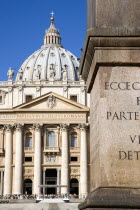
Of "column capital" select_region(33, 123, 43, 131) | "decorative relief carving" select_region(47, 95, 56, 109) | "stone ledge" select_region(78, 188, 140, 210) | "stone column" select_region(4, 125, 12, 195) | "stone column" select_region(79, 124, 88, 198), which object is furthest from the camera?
"column capital" select_region(33, 123, 43, 131)

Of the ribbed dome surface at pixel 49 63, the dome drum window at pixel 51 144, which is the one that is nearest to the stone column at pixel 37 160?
the dome drum window at pixel 51 144

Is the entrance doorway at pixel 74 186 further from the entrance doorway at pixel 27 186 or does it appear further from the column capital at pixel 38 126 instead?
the column capital at pixel 38 126

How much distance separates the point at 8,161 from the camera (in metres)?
69.6

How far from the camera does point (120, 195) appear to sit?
6898 millimetres

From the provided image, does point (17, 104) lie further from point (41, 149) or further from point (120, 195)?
point (120, 195)

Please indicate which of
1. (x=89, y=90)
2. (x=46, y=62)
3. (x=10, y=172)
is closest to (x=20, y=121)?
(x=10, y=172)

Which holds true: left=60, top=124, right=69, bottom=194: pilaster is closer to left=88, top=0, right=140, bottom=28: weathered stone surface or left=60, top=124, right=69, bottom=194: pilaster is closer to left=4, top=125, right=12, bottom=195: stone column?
left=4, top=125, right=12, bottom=195: stone column

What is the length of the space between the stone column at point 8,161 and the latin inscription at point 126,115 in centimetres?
6277

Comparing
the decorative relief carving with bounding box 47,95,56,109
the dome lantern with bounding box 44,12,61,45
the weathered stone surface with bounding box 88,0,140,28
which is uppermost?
the dome lantern with bounding box 44,12,61,45

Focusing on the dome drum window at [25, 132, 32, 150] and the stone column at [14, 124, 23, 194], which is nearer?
the stone column at [14, 124, 23, 194]

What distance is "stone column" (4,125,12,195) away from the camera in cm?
6862

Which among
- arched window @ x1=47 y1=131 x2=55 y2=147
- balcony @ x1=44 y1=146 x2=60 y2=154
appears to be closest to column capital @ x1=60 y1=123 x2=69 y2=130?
arched window @ x1=47 y1=131 x2=55 y2=147

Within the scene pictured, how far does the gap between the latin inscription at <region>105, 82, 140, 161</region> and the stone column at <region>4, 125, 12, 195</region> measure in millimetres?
62767

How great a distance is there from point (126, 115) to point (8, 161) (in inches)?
2496
